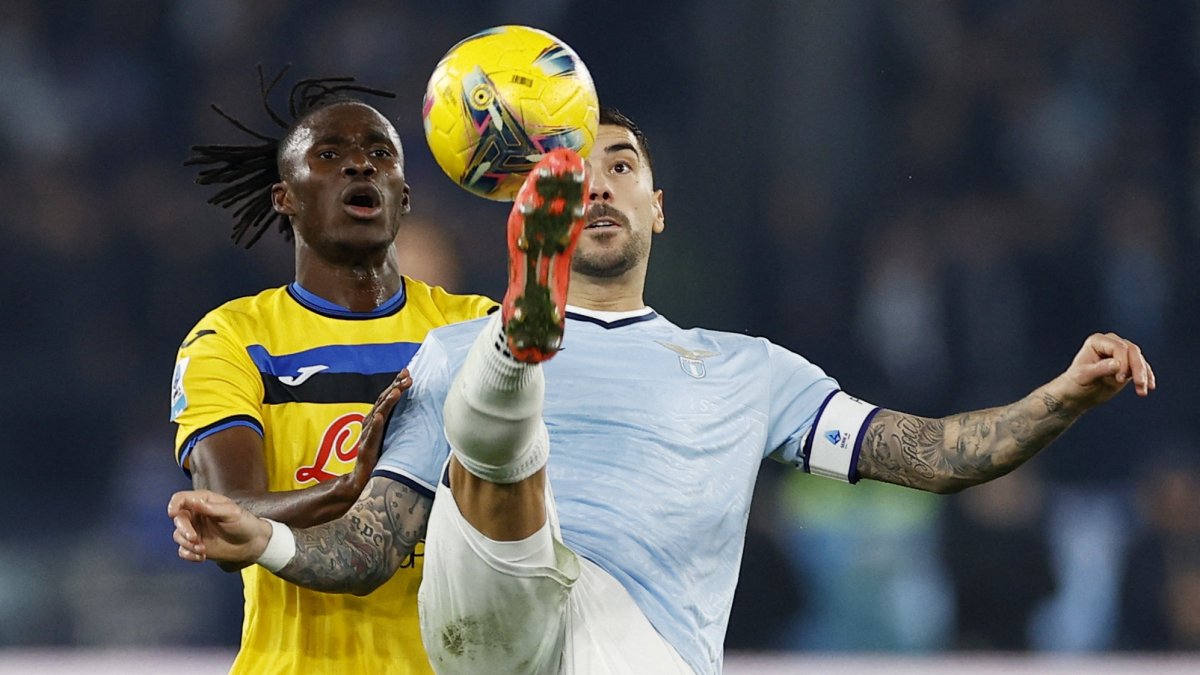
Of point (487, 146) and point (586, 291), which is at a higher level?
point (487, 146)

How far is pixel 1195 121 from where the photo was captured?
8461mm

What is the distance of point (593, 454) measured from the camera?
11.0 feet

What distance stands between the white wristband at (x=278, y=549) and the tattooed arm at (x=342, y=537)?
2 centimetres

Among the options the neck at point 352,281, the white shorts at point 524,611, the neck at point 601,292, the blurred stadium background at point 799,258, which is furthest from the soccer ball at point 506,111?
the blurred stadium background at point 799,258

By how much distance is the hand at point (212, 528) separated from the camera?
2.80m

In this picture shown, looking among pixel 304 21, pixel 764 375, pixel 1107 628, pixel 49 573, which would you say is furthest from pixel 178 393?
pixel 304 21

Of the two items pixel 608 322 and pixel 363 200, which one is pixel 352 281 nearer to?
pixel 363 200

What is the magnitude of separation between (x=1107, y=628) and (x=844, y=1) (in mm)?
3386

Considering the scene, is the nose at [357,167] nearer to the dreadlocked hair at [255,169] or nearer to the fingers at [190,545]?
the dreadlocked hair at [255,169]

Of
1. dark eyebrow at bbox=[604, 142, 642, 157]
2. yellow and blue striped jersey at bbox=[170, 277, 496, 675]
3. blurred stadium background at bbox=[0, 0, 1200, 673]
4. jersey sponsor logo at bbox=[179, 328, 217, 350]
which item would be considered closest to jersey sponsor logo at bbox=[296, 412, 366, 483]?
yellow and blue striped jersey at bbox=[170, 277, 496, 675]

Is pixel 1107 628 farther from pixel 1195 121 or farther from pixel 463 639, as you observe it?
pixel 463 639

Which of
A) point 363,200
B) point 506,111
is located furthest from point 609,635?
point 363,200

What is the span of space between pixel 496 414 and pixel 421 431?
64 cm

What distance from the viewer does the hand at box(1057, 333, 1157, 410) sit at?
121 inches
